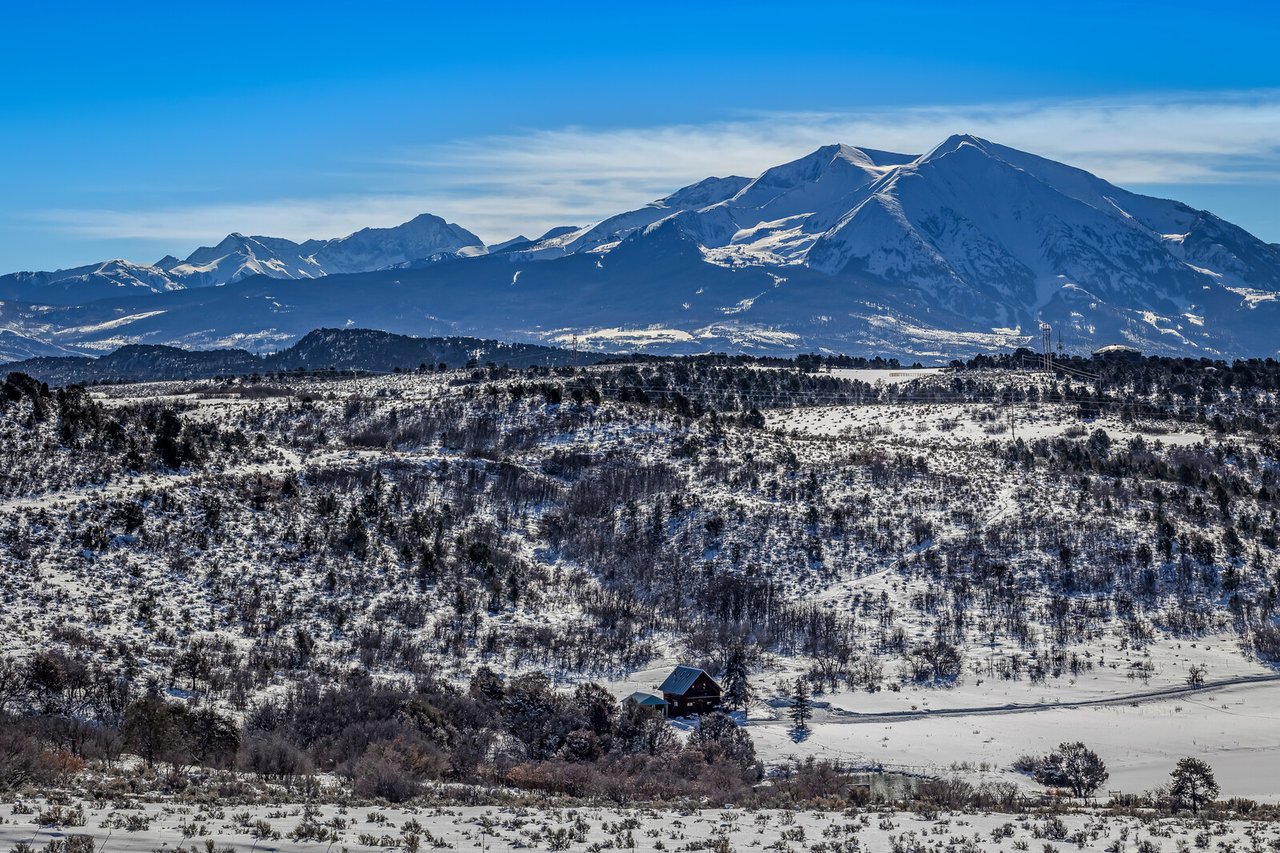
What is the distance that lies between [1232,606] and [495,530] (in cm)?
4722

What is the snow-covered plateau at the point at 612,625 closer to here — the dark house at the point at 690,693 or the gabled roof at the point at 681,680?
the dark house at the point at 690,693

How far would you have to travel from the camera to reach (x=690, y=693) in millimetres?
64062

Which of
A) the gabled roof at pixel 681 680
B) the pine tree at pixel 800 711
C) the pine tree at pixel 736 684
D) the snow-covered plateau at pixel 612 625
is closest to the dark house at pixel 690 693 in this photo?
the gabled roof at pixel 681 680

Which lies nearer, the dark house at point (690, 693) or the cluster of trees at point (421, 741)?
the cluster of trees at point (421, 741)

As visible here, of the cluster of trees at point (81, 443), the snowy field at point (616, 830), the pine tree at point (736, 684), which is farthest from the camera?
the cluster of trees at point (81, 443)

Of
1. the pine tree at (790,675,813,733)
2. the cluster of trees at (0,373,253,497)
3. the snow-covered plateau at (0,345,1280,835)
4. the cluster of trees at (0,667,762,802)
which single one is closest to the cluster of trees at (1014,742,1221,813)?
the snow-covered plateau at (0,345,1280,835)

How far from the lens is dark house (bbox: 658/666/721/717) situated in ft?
209

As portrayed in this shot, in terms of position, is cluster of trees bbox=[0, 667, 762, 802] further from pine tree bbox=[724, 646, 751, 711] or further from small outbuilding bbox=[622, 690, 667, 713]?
pine tree bbox=[724, 646, 751, 711]

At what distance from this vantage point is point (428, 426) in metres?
118

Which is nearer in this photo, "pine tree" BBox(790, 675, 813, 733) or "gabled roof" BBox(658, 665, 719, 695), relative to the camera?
→ "pine tree" BBox(790, 675, 813, 733)

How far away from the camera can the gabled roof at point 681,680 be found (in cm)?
6391

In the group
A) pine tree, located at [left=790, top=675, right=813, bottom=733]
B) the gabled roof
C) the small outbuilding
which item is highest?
the gabled roof

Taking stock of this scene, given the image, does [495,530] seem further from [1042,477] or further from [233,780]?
[233,780]

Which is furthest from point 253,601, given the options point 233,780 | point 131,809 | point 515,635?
point 131,809
